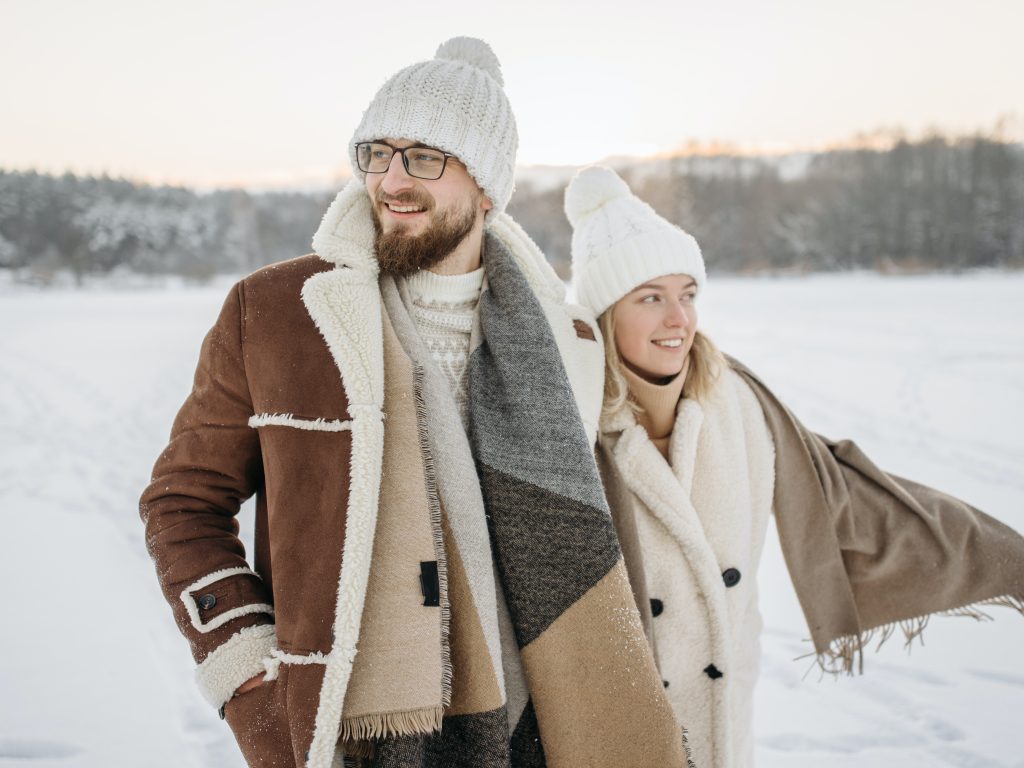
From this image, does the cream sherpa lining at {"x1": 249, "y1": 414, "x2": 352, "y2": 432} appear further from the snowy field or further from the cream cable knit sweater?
the snowy field

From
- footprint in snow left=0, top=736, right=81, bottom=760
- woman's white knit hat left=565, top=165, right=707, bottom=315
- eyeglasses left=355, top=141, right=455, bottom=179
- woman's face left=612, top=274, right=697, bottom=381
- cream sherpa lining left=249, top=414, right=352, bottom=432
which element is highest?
eyeglasses left=355, top=141, right=455, bottom=179

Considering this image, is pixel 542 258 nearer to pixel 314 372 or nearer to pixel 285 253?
pixel 314 372

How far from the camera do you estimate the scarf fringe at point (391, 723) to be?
133 cm

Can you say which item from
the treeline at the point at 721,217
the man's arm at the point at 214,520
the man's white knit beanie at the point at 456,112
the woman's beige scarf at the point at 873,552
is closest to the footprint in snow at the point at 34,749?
the man's arm at the point at 214,520

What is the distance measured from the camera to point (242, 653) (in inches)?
55.9

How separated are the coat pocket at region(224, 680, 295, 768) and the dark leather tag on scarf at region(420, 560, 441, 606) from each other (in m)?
0.34

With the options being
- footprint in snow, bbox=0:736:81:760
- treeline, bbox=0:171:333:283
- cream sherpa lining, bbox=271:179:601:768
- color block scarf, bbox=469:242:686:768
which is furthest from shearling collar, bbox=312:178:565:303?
treeline, bbox=0:171:333:283

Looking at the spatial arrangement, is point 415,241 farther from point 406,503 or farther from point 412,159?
point 406,503

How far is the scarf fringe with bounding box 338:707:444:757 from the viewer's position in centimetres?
133

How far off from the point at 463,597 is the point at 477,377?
53cm

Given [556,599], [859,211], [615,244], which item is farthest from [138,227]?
[556,599]

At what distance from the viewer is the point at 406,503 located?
1.41 m

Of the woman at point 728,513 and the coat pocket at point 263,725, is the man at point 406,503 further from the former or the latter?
the woman at point 728,513

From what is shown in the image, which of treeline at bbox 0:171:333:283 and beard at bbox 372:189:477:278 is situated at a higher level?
treeline at bbox 0:171:333:283
